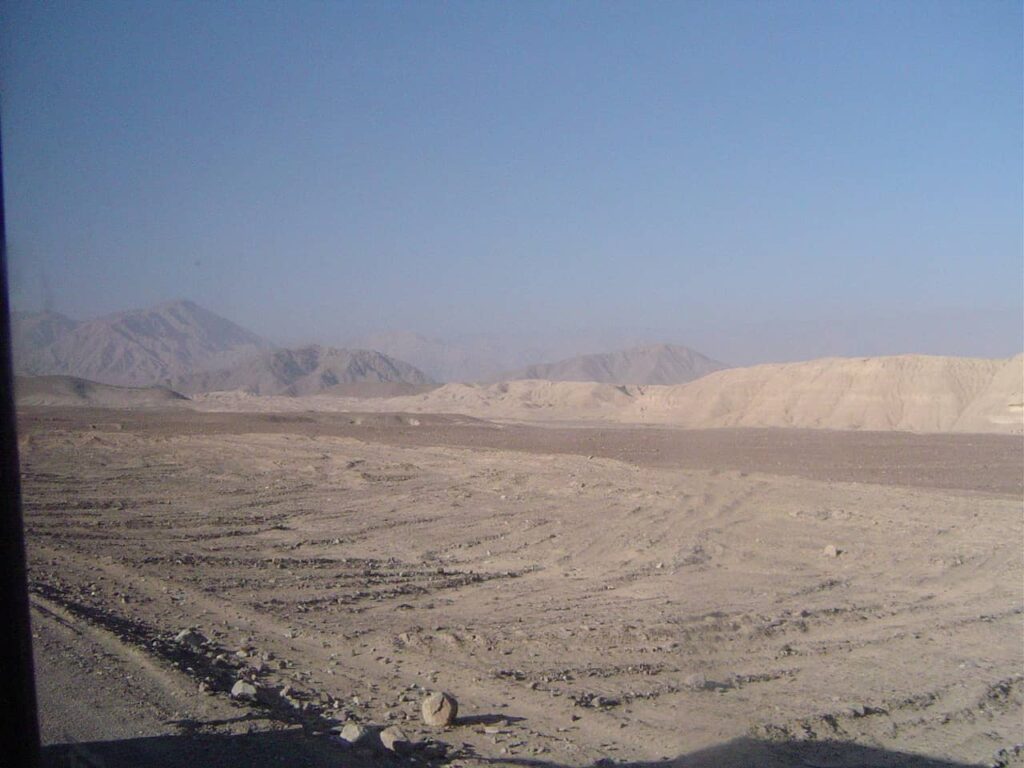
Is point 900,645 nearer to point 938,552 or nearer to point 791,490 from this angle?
point 938,552

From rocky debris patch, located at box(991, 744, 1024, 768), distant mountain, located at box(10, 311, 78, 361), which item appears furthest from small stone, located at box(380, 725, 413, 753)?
rocky debris patch, located at box(991, 744, 1024, 768)

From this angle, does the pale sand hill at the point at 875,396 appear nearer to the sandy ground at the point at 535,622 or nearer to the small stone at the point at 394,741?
the sandy ground at the point at 535,622

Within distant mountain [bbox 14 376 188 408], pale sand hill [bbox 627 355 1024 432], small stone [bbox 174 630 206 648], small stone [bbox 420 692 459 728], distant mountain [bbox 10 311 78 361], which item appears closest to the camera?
distant mountain [bbox 10 311 78 361]

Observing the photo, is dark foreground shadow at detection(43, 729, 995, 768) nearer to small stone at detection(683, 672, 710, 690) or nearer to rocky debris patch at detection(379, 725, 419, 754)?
rocky debris patch at detection(379, 725, 419, 754)

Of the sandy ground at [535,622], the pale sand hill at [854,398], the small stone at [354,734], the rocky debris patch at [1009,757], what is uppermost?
the pale sand hill at [854,398]

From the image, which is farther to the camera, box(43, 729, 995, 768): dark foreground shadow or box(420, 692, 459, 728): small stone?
box(420, 692, 459, 728): small stone

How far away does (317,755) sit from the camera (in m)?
5.93

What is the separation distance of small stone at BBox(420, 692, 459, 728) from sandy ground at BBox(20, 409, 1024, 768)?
111mm

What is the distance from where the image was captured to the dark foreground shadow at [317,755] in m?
5.63

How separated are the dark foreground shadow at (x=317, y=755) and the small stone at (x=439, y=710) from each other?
57cm

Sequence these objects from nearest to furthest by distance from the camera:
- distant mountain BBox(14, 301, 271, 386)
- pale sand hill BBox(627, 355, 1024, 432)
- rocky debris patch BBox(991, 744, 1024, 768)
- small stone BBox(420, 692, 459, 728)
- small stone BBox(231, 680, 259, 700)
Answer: rocky debris patch BBox(991, 744, 1024, 768)
small stone BBox(420, 692, 459, 728)
small stone BBox(231, 680, 259, 700)
pale sand hill BBox(627, 355, 1024, 432)
distant mountain BBox(14, 301, 271, 386)

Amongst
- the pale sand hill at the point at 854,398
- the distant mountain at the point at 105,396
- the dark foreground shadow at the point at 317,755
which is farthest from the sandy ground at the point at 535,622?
the distant mountain at the point at 105,396

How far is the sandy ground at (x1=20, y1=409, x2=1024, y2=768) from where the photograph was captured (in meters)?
6.70

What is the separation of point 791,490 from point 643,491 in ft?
13.9
